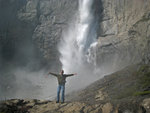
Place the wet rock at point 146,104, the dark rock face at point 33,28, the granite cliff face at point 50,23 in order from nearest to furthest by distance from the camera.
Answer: the wet rock at point 146,104 < the dark rock face at point 33,28 < the granite cliff face at point 50,23

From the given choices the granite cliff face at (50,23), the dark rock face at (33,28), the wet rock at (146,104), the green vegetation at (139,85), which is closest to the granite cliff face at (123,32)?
the granite cliff face at (50,23)

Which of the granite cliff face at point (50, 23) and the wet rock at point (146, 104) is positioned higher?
the granite cliff face at point (50, 23)

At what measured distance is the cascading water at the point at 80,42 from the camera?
39469 millimetres

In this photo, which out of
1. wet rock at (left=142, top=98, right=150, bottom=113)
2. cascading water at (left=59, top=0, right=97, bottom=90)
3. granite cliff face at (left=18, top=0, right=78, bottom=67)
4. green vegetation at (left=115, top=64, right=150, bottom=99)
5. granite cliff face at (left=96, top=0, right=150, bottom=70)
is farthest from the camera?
granite cliff face at (left=18, top=0, right=78, bottom=67)

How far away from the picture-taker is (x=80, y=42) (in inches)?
1619

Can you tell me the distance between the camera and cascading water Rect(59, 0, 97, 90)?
39.5 meters

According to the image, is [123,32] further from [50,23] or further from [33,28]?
[33,28]

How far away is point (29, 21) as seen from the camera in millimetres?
41281

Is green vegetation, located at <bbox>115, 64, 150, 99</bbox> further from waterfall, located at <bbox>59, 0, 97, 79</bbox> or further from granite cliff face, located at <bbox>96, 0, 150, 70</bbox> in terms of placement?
waterfall, located at <bbox>59, 0, 97, 79</bbox>

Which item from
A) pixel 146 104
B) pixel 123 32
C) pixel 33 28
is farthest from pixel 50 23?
pixel 146 104

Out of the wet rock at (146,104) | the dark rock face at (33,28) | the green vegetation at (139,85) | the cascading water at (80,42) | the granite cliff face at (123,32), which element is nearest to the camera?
the wet rock at (146,104)

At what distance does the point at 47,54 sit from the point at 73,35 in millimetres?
5754

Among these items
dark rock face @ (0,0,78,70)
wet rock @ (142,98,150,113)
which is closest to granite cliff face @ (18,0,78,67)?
dark rock face @ (0,0,78,70)

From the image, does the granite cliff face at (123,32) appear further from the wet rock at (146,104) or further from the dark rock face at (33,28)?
the wet rock at (146,104)
